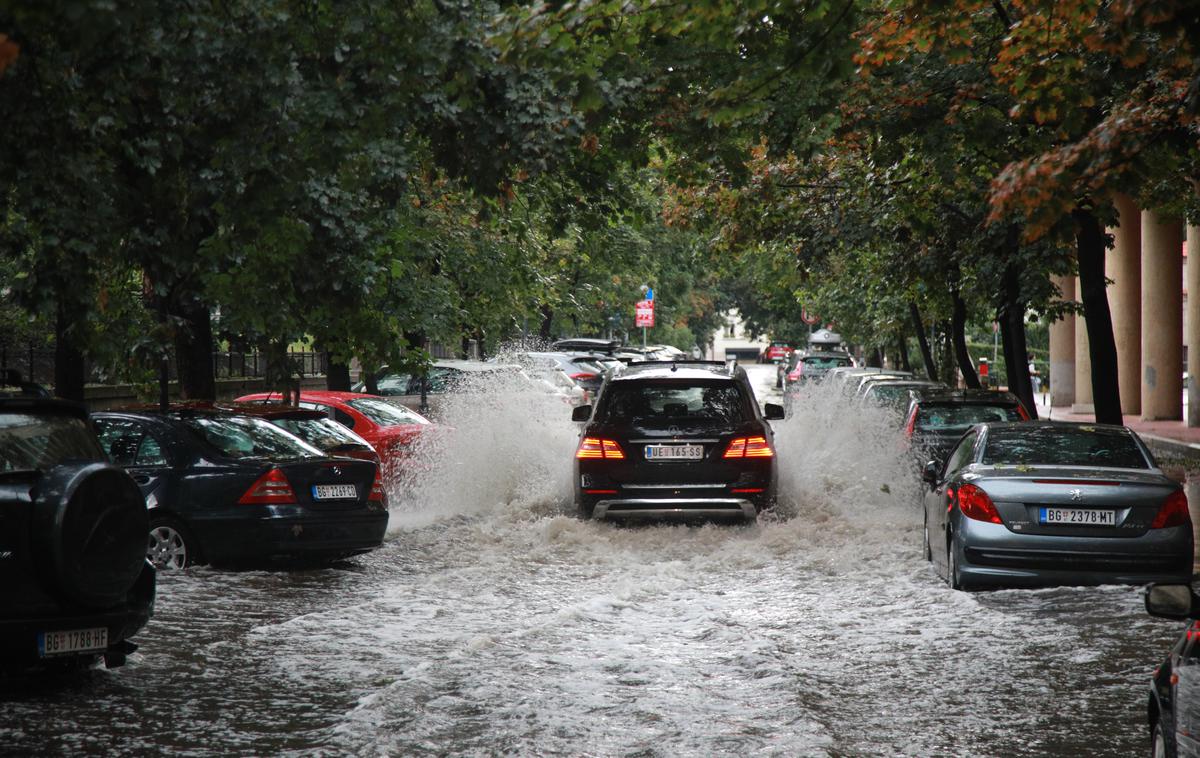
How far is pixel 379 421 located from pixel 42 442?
10.5m

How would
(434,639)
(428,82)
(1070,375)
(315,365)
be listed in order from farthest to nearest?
(1070,375) → (315,365) → (428,82) → (434,639)

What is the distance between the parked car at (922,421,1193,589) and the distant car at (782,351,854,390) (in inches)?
1443

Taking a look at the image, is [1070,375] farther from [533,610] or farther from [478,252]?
[533,610]

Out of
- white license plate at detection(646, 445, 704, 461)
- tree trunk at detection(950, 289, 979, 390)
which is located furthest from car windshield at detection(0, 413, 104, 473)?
tree trunk at detection(950, 289, 979, 390)

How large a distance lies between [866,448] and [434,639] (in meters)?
10.7

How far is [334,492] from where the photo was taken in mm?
12656

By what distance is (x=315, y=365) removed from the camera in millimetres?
37281

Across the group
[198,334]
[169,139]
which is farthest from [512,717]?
[198,334]

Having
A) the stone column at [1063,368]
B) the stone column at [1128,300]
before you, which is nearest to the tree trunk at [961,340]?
the stone column at [1128,300]

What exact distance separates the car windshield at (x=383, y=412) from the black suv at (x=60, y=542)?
406 inches

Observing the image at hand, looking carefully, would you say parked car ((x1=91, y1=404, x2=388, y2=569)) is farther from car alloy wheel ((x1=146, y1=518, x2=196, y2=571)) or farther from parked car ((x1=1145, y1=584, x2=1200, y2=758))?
parked car ((x1=1145, y1=584, x2=1200, y2=758))

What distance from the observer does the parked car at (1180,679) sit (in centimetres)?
489

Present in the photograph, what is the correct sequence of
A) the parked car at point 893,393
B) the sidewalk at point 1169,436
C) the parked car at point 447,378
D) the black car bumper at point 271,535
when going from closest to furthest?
the black car bumper at point 271,535 → the parked car at point 893,393 → the parked car at point 447,378 → the sidewalk at point 1169,436

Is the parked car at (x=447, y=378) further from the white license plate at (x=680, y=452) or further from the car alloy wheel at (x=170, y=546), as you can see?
the car alloy wheel at (x=170, y=546)
